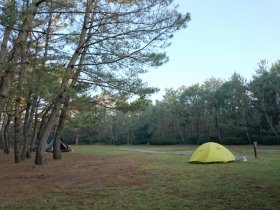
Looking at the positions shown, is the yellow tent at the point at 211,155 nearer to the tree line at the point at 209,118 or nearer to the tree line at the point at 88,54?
the tree line at the point at 88,54

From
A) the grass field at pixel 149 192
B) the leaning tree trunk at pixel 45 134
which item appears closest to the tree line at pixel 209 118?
the leaning tree trunk at pixel 45 134

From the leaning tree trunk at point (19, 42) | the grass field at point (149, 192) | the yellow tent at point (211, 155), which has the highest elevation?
the leaning tree trunk at point (19, 42)

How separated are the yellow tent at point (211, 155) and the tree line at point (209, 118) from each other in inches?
584

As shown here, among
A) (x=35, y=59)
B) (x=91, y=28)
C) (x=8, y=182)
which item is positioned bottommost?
(x=8, y=182)

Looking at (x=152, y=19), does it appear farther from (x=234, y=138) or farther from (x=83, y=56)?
(x=234, y=138)

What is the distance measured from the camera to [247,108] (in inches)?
1850

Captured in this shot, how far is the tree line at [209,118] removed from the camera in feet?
147

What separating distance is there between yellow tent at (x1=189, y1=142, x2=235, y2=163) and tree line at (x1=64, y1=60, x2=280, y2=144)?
1483 centimetres

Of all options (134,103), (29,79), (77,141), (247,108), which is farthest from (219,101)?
(29,79)

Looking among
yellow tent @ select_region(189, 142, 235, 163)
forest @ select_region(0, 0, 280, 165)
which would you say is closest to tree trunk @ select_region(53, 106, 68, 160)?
forest @ select_region(0, 0, 280, 165)

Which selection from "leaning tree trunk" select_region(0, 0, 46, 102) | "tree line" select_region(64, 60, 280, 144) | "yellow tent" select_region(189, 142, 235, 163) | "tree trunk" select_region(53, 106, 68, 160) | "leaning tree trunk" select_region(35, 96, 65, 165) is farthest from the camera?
"tree line" select_region(64, 60, 280, 144)

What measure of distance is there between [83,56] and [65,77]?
7.46 ft

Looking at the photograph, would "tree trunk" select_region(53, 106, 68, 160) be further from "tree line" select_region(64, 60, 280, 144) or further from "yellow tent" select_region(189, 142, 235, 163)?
"tree line" select_region(64, 60, 280, 144)

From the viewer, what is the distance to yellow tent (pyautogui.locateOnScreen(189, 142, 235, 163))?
15.9 metres
